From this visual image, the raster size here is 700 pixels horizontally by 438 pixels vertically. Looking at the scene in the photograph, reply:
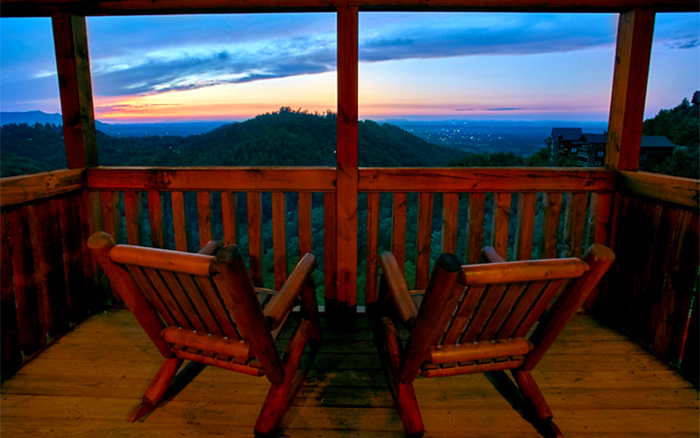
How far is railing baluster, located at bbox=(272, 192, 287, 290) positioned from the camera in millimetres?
2504

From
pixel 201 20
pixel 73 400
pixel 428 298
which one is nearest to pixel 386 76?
pixel 201 20

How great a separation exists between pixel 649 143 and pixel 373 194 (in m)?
2.34

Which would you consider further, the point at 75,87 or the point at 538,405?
the point at 75,87

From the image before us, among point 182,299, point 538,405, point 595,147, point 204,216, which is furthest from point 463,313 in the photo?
point 595,147

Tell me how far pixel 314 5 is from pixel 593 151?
2217 mm

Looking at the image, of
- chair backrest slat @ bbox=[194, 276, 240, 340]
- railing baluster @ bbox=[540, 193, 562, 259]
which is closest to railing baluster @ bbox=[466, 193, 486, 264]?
railing baluster @ bbox=[540, 193, 562, 259]

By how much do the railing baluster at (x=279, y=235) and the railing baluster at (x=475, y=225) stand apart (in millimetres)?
1238

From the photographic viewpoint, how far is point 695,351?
1913 mm

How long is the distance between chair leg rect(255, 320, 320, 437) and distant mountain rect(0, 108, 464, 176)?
2.16m

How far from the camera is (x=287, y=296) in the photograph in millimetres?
1649

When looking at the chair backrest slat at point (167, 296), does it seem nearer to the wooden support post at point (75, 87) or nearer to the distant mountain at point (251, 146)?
the wooden support post at point (75, 87)

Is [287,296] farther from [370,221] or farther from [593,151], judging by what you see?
[593,151]

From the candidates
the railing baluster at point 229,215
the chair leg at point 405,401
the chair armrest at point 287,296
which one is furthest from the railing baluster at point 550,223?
the railing baluster at point 229,215

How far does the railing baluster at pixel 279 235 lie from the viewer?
2.50 m
